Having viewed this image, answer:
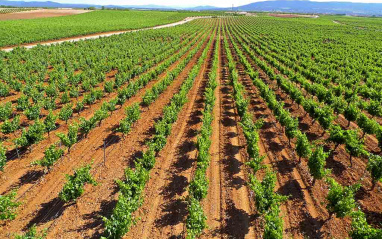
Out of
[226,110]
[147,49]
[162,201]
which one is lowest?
[162,201]

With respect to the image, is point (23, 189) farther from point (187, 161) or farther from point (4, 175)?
point (187, 161)

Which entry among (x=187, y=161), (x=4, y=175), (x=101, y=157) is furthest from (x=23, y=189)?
(x=187, y=161)

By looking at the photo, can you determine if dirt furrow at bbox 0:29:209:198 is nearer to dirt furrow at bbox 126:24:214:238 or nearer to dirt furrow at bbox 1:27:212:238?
dirt furrow at bbox 1:27:212:238

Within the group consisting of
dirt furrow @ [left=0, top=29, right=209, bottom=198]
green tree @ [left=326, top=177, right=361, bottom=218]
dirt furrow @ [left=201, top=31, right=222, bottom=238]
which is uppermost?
green tree @ [left=326, top=177, right=361, bottom=218]

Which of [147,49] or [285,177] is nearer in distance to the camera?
[285,177]

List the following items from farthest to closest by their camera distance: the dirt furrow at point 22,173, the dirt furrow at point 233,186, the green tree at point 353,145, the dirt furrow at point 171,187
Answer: the green tree at point 353,145
the dirt furrow at point 22,173
the dirt furrow at point 233,186
the dirt furrow at point 171,187

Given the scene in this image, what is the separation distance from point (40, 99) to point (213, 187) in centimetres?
2337

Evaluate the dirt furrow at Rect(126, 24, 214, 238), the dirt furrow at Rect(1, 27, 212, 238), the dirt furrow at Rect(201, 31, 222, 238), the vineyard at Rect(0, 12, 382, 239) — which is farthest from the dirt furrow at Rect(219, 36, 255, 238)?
the dirt furrow at Rect(1, 27, 212, 238)

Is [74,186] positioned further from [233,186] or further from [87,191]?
[233,186]

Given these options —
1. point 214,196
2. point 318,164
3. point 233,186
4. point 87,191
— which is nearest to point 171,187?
point 214,196

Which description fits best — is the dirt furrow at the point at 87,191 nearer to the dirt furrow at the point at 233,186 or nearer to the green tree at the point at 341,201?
the dirt furrow at the point at 233,186

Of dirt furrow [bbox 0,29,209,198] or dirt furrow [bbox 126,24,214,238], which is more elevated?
dirt furrow [bbox 0,29,209,198]

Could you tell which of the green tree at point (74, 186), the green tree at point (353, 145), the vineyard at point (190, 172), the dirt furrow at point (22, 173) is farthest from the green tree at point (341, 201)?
the dirt furrow at point (22, 173)

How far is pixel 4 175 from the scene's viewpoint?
15695 millimetres
